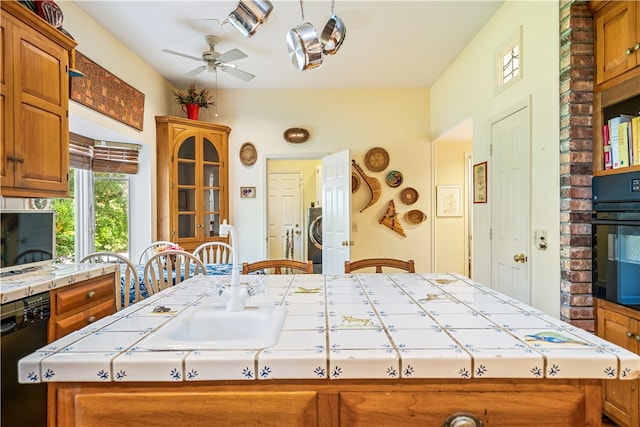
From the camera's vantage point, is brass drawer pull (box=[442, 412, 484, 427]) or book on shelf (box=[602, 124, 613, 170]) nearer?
brass drawer pull (box=[442, 412, 484, 427])

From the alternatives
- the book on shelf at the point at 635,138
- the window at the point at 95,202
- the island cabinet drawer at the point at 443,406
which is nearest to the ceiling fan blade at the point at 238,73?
the window at the point at 95,202

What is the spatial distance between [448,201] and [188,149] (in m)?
3.36

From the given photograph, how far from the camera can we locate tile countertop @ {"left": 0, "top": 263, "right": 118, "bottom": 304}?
151 cm

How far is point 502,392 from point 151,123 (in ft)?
13.3

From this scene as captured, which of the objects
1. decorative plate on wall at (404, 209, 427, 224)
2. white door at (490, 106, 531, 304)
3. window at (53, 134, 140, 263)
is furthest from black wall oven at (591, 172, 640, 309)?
window at (53, 134, 140, 263)

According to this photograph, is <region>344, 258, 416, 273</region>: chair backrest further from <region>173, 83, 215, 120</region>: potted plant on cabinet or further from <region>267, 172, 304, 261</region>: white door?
<region>267, 172, 304, 261</region>: white door

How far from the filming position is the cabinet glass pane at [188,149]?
13.0ft

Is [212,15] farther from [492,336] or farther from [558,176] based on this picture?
[492,336]

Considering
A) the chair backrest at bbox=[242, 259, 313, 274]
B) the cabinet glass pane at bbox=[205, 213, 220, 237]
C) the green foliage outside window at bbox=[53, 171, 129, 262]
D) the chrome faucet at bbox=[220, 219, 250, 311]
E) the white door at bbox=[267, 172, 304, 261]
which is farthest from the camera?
the white door at bbox=[267, 172, 304, 261]

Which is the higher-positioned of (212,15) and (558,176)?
(212,15)

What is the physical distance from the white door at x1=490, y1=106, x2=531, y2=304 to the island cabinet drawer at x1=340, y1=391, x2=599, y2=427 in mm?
1629

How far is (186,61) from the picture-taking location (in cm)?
355

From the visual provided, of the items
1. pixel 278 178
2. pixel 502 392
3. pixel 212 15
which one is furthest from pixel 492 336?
pixel 278 178

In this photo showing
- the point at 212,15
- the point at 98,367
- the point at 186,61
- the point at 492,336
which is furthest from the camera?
the point at 186,61
